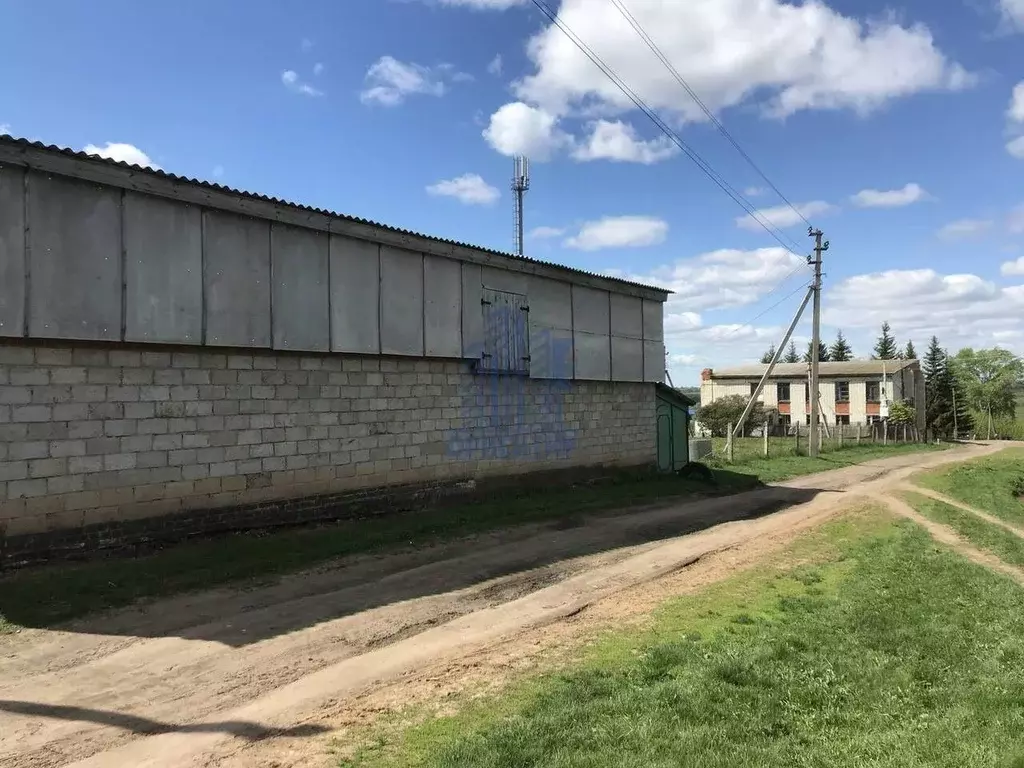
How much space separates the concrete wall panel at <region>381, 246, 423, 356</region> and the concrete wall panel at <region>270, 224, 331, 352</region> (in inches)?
50.3

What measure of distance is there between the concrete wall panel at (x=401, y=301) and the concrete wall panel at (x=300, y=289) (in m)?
1.28

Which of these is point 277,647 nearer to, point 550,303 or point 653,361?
point 550,303

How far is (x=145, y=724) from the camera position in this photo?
15.9 ft

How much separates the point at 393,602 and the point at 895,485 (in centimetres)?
1886

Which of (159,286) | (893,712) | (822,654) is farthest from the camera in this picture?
(159,286)

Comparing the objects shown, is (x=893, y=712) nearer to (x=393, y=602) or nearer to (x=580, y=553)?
(x=393, y=602)

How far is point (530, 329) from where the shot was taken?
1648 centimetres

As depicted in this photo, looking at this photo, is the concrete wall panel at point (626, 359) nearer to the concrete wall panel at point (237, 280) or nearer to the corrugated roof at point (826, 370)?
the concrete wall panel at point (237, 280)

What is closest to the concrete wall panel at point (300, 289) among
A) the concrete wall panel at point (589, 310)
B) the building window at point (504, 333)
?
the building window at point (504, 333)

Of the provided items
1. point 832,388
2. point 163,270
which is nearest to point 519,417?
point 163,270

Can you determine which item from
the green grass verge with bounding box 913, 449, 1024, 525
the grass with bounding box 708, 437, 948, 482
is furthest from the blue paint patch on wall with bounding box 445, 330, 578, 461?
the green grass verge with bounding box 913, 449, 1024, 525

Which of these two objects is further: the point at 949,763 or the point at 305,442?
the point at 305,442

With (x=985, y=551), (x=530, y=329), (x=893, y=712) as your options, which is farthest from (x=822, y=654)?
(x=530, y=329)

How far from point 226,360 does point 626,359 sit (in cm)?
1181
